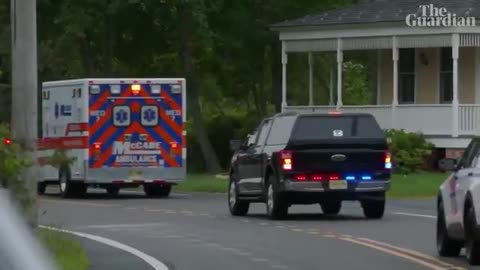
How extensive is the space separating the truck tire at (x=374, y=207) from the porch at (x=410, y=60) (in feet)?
52.2

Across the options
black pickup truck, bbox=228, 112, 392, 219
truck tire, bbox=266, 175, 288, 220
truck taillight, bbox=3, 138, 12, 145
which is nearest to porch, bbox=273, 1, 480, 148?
black pickup truck, bbox=228, 112, 392, 219

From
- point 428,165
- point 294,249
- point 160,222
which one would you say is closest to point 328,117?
point 160,222

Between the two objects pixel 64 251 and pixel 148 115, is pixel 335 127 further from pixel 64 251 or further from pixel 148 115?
pixel 64 251

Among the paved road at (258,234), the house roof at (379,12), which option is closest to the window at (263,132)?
the paved road at (258,234)

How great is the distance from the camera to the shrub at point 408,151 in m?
41.5

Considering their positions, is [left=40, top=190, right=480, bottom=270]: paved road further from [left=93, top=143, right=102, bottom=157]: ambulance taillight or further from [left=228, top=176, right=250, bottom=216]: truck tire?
[left=93, top=143, right=102, bottom=157]: ambulance taillight

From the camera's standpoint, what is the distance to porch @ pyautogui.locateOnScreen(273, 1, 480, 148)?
1654 inches

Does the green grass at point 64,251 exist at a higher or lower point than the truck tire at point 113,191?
higher

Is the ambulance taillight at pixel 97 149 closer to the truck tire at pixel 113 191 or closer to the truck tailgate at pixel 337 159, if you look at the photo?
the truck tire at pixel 113 191

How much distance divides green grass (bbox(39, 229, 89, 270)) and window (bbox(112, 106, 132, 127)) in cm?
1614

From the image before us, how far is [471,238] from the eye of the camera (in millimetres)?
16031

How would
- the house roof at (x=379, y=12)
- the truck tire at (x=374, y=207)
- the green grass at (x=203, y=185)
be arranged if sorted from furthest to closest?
the house roof at (x=379, y=12) < the green grass at (x=203, y=185) < the truck tire at (x=374, y=207)

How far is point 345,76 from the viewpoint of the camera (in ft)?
213

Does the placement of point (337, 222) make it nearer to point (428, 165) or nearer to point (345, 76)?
point (428, 165)
